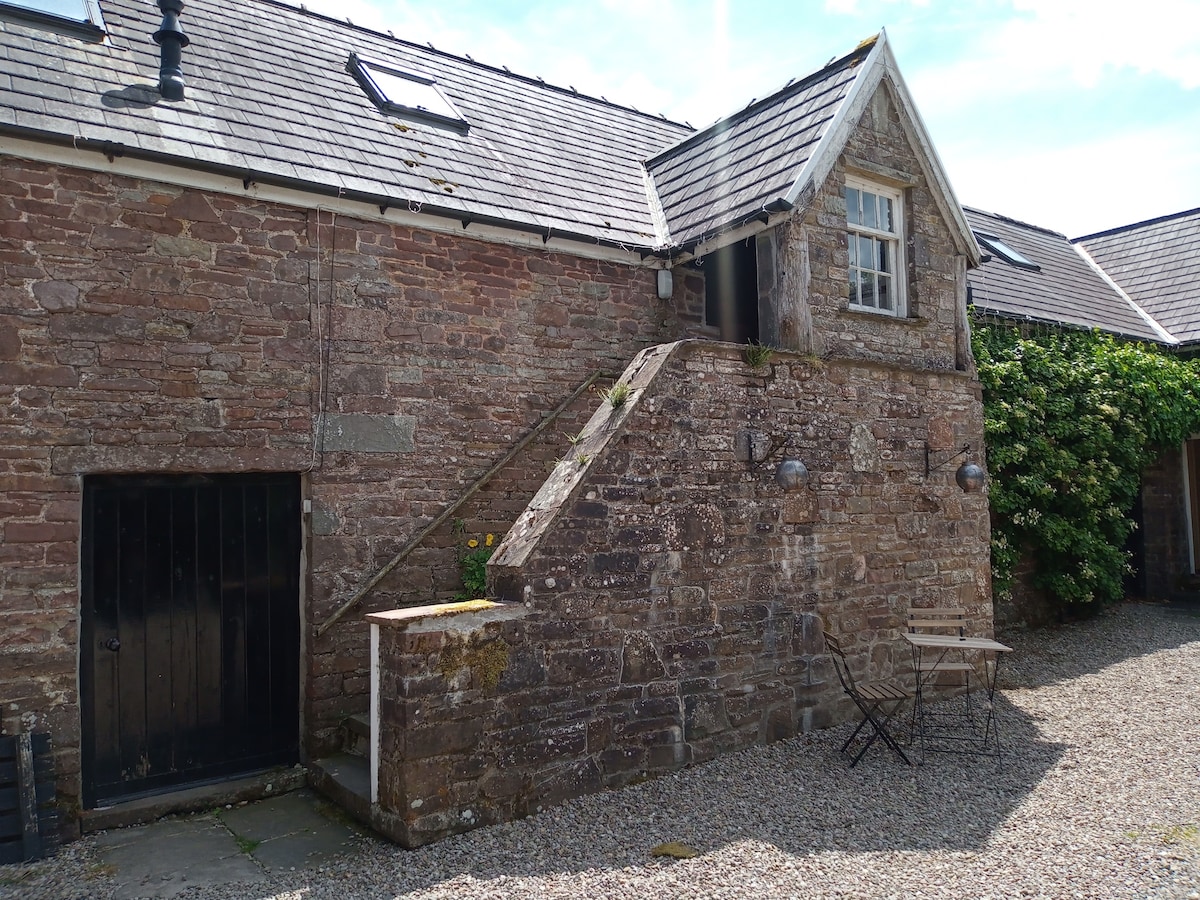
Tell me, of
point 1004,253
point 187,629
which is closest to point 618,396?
point 187,629

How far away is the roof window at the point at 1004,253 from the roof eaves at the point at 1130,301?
2.24m

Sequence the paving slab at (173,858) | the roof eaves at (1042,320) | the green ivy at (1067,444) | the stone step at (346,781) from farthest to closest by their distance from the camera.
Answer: the roof eaves at (1042,320)
the green ivy at (1067,444)
the stone step at (346,781)
the paving slab at (173,858)

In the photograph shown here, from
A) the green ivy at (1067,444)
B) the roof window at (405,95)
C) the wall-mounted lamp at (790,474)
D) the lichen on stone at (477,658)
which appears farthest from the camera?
the green ivy at (1067,444)

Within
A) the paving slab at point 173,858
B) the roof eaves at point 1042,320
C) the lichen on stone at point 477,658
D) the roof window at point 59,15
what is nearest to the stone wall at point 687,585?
the lichen on stone at point 477,658

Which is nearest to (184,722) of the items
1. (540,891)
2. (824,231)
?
(540,891)

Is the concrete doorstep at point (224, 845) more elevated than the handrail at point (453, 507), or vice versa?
the handrail at point (453, 507)

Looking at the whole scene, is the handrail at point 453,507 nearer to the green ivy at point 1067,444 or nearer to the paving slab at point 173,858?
the paving slab at point 173,858

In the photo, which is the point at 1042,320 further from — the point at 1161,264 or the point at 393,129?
the point at 393,129

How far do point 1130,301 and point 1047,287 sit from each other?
10.2 feet

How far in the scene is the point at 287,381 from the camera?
6.55 metres

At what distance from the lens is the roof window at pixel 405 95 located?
841 centimetres

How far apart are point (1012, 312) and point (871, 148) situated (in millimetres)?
4892

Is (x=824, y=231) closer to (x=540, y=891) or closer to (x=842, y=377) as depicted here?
(x=842, y=377)

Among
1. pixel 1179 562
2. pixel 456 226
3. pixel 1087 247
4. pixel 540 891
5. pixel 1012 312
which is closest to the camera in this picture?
pixel 540 891
